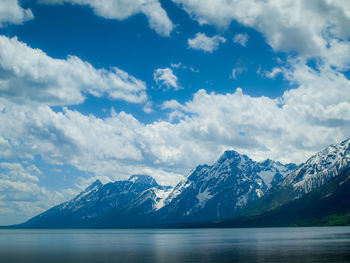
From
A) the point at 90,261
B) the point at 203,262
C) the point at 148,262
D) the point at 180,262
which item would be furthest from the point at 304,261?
the point at 90,261

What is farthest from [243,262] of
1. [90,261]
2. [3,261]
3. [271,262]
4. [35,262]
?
[3,261]

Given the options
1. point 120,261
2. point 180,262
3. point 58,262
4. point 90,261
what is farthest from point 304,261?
point 58,262

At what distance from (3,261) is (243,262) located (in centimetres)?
6538

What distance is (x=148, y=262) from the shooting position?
89.3 metres

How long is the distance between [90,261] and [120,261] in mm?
8256

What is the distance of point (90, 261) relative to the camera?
93.2 metres

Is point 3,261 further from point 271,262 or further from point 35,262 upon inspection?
point 271,262

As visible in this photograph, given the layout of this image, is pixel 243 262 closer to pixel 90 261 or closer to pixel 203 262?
pixel 203 262

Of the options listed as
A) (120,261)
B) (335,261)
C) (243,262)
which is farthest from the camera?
(120,261)

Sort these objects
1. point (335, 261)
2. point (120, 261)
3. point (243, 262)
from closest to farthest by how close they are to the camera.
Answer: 1. point (335, 261)
2. point (243, 262)
3. point (120, 261)

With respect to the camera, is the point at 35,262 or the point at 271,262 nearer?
the point at 271,262

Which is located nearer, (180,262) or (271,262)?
(271,262)

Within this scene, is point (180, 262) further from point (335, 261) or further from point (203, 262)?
point (335, 261)

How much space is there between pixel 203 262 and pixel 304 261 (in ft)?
79.1
